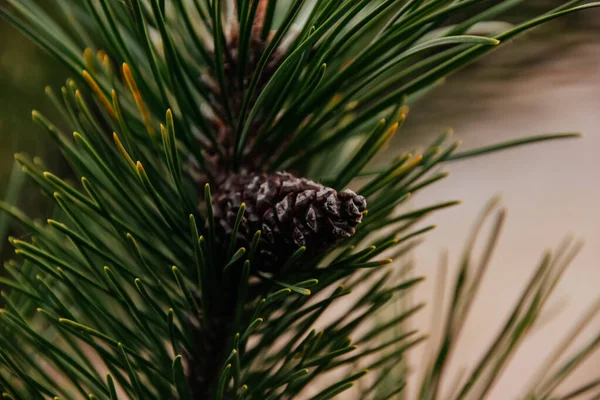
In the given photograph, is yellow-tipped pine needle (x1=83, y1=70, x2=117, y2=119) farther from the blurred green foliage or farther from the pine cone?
the blurred green foliage

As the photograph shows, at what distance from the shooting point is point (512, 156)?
46.4 inches

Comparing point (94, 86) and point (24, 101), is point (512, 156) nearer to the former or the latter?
point (24, 101)

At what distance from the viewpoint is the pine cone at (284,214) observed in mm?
192

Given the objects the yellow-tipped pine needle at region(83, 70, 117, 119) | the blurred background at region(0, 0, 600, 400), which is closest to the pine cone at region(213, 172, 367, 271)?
the yellow-tipped pine needle at region(83, 70, 117, 119)

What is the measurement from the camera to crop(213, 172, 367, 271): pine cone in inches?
7.5

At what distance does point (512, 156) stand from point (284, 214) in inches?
41.9

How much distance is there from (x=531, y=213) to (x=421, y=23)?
3.46ft

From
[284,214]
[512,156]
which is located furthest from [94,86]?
[512,156]

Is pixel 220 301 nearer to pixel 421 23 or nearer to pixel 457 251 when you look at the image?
pixel 421 23

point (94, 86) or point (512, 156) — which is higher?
point (94, 86)

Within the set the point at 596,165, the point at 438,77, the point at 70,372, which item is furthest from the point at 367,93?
the point at 596,165

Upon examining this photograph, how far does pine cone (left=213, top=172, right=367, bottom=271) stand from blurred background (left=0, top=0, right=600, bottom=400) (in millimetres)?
251

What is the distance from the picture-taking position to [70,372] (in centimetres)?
23

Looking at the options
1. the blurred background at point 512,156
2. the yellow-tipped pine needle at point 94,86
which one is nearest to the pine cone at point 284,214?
the yellow-tipped pine needle at point 94,86
